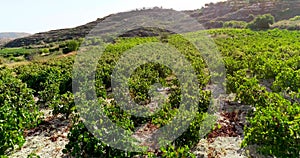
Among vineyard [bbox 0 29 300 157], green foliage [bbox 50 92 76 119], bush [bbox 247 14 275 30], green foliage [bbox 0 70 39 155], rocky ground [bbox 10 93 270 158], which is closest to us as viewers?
vineyard [bbox 0 29 300 157]

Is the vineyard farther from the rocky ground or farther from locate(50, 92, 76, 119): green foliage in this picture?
the rocky ground

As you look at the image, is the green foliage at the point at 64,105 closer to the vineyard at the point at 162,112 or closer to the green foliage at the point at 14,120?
the vineyard at the point at 162,112

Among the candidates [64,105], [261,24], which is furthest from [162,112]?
[261,24]

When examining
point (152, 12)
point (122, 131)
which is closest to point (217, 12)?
point (152, 12)

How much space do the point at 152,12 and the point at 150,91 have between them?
314ft

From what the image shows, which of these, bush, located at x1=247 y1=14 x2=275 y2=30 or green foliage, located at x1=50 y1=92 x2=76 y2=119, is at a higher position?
bush, located at x1=247 y1=14 x2=275 y2=30

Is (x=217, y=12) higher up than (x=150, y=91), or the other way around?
(x=217, y=12)

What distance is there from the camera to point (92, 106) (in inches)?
411

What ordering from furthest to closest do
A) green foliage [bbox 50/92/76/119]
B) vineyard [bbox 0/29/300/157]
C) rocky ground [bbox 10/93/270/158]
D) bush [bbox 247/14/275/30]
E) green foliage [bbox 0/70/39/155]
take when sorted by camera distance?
bush [bbox 247/14/275/30] → green foliage [bbox 50/92/76/119] → rocky ground [bbox 10/93/270/158] → green foliage [bbox 0/70/39/155] → vineyard [bbox 0/29/300/157]

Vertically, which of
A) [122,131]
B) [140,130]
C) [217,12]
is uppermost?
[217,12]

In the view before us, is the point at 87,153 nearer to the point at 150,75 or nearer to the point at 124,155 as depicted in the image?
the point at 124,155

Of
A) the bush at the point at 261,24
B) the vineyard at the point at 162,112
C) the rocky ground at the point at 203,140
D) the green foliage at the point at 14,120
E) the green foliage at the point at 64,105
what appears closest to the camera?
the vineyard at the point at 162,112

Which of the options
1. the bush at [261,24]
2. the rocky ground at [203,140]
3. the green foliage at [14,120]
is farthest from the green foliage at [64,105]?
the bush at [261,24]

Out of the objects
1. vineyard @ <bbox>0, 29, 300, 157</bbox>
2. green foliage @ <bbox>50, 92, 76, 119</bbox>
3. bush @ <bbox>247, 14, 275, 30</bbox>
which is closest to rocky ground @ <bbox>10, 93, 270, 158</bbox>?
vineyard @ <bbox>0, 29, 300, 157</bbox>
